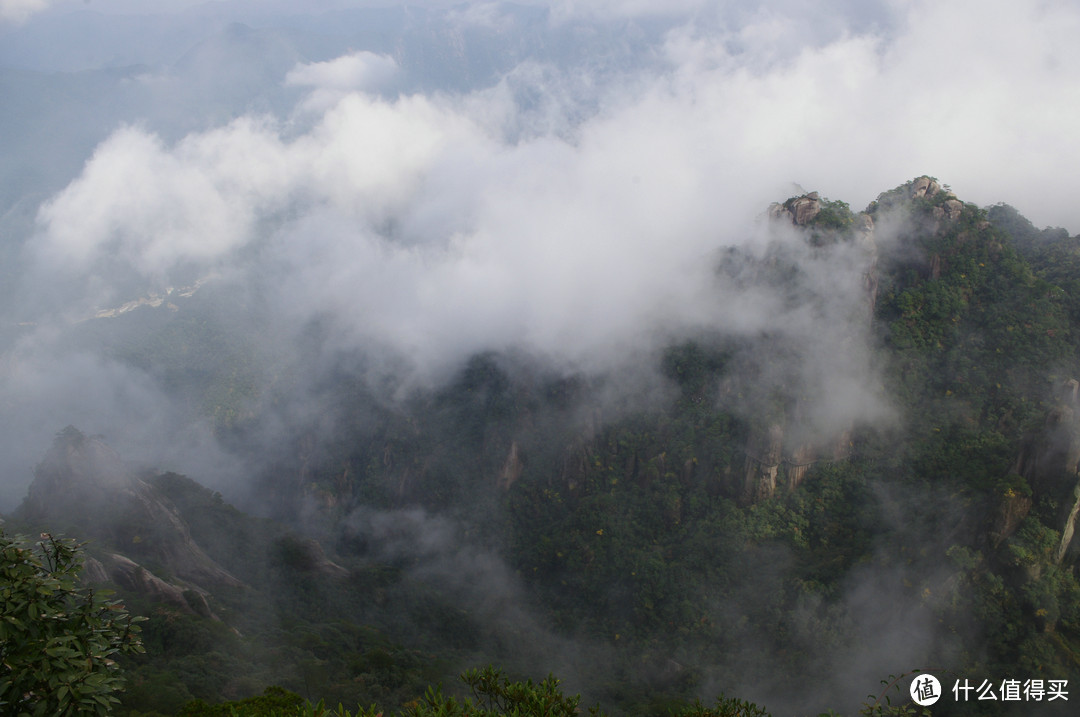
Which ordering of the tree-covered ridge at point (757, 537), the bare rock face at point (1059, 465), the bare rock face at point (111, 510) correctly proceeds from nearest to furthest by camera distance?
the bare rock face at point (1059, 465) → the tree-covered ridge at point (757, 537) → the bare rock face at point (111, 510)

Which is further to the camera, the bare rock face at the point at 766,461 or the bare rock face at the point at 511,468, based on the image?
the bare rock face at the point at 511,468

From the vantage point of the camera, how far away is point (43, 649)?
1037 cm

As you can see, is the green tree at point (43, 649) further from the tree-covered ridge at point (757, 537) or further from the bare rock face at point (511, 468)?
the bare rock face at point (511, 468)

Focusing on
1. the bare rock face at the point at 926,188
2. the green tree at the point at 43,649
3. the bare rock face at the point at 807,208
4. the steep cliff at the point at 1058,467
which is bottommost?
→ the green tree at the point at 43,649

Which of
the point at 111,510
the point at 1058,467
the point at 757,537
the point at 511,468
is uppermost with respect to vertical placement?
→ the point at 511,468

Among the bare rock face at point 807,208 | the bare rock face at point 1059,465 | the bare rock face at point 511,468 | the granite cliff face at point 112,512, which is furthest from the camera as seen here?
the bare rock face at point 511,468

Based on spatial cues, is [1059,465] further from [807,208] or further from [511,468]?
[511,468]

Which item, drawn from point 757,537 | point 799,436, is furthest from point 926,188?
point 757,537

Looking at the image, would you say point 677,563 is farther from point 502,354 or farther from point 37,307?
point 37,307

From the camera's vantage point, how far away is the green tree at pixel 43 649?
33.4 feet

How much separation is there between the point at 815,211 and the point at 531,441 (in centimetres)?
5013

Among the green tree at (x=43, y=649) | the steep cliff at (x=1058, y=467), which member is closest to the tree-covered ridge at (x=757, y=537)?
the steep cliff at (x=1058, y=467)

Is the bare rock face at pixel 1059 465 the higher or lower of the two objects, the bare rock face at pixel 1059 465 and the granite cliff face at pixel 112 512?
the higher

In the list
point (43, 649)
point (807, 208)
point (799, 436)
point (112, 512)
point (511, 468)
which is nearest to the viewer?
→ point (43, 649)
